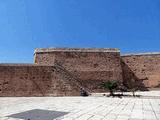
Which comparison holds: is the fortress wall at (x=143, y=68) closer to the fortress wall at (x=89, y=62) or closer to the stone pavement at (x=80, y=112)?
the fortress wall at (x=89, y=62)

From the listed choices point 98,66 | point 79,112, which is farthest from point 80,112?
point 98,66

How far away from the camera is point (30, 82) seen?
16.6 metres

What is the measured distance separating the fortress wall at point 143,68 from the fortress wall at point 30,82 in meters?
8.20

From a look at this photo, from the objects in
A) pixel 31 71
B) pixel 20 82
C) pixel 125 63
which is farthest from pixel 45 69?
pixel 125 63

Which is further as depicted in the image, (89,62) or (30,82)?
(89,62)

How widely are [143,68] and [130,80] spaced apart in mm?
1943

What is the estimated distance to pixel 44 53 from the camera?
21984 mm

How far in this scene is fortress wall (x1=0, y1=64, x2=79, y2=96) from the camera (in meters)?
16.3

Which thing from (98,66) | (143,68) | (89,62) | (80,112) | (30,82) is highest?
(89,62)

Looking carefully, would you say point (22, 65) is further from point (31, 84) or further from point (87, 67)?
point (87, 67)

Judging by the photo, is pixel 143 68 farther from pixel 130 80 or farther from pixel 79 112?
pixel 79 112

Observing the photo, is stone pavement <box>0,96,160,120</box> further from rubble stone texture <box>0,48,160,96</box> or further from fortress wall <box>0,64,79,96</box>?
rubble stone texture <box>0,48,160,96</box>

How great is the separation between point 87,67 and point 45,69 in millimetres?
5329

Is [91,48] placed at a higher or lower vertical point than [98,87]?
higher
